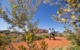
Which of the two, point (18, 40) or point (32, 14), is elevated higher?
point (32, 14)

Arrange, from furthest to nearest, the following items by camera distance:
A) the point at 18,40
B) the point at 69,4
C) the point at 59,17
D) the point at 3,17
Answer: the point at 18,40 → the point at 3,17 → the point at 59,17 → the point at 69,4

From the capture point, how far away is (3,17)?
16.1 m

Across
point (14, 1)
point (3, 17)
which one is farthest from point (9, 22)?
point (14, 1)

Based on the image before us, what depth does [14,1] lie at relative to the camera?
50.5 feet

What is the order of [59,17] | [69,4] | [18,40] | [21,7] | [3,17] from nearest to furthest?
[69,4], [59,17], [21,7], [3,17], [18,40]

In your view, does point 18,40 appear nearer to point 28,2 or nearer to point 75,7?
point 28,2

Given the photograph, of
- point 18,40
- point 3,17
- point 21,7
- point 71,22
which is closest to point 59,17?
point 71,22

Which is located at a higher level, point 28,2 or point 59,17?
point 28,2

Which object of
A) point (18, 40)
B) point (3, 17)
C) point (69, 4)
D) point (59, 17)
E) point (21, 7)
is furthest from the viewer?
point (18, 40)

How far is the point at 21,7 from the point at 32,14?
107 centimetres

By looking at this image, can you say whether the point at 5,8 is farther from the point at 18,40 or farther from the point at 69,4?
the point at 69,4

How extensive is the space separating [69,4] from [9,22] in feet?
29.7

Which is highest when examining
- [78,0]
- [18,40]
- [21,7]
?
[21,7]

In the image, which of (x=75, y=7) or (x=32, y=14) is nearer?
(x=75, y=7)
